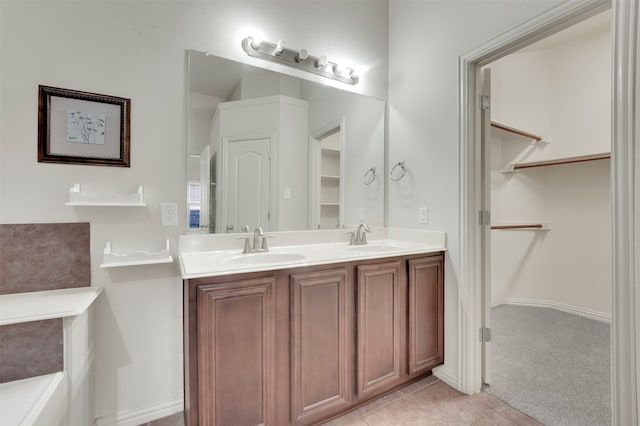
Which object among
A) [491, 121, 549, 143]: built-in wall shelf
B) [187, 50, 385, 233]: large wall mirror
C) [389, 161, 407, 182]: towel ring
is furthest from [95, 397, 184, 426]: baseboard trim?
[491, 121, 549, 143]: built-in wall shelf

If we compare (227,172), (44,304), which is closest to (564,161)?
(227,172)

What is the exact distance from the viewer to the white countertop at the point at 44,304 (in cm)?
114

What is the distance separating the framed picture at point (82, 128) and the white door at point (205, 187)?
379mm

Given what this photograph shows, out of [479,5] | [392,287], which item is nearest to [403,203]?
[392,287]

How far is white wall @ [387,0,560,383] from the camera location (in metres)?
1.86

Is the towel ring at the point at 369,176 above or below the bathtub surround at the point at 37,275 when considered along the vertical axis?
above

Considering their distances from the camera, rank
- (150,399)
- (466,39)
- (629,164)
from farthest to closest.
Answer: (466,39), (150,399), (629,164)

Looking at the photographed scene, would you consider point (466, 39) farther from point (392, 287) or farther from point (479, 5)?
point (392, 287)

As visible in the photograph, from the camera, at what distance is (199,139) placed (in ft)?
5.68

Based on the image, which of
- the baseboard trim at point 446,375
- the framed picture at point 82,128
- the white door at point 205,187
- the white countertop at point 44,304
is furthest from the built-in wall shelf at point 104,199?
the baseboard trim at point 446,375

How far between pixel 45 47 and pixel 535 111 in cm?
423

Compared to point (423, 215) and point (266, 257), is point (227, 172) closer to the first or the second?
point (266, 257)

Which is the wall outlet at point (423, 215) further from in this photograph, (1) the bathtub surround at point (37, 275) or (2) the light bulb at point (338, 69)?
(1) the bathtub surround at point (37, 275)

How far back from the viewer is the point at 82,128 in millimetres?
1462
